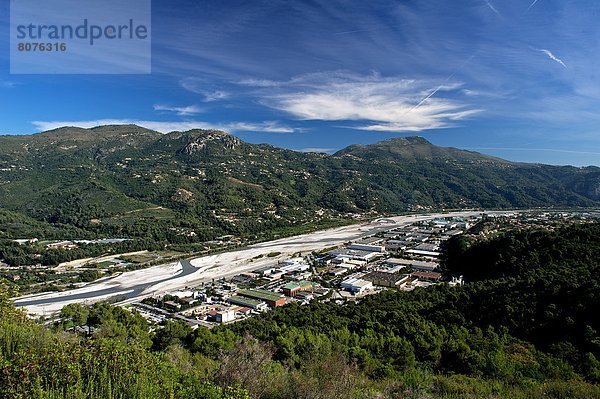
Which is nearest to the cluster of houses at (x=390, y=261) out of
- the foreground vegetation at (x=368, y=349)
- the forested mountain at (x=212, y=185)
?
the foreground vegetation at (x=368, y=349)

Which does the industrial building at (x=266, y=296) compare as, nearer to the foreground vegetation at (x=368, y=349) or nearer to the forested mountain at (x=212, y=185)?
the foreground vegetation at (x=368, y=349)

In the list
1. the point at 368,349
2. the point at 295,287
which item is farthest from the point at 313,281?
the point at 368,349

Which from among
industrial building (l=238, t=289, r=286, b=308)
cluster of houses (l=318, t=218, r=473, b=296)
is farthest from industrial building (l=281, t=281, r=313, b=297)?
cluster of houses (l=318, t=218, r=473, b=296)

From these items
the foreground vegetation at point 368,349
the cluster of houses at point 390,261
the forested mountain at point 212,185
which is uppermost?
the forested mountain at point 212,185

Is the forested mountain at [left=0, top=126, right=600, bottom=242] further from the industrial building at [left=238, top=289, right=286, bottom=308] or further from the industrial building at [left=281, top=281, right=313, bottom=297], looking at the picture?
the industrial building at [left=281, top=281, right=313, bottom=297]

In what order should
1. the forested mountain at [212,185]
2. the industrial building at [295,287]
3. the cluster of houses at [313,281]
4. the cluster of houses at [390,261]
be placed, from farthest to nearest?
1. the forested mountain at [212,185]
2. the cluster of houses at [390,261]
3. the industrial building at [295,287]
4. the cluster of houses at [313,281]

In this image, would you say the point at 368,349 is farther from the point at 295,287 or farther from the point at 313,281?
the point at 313,281
